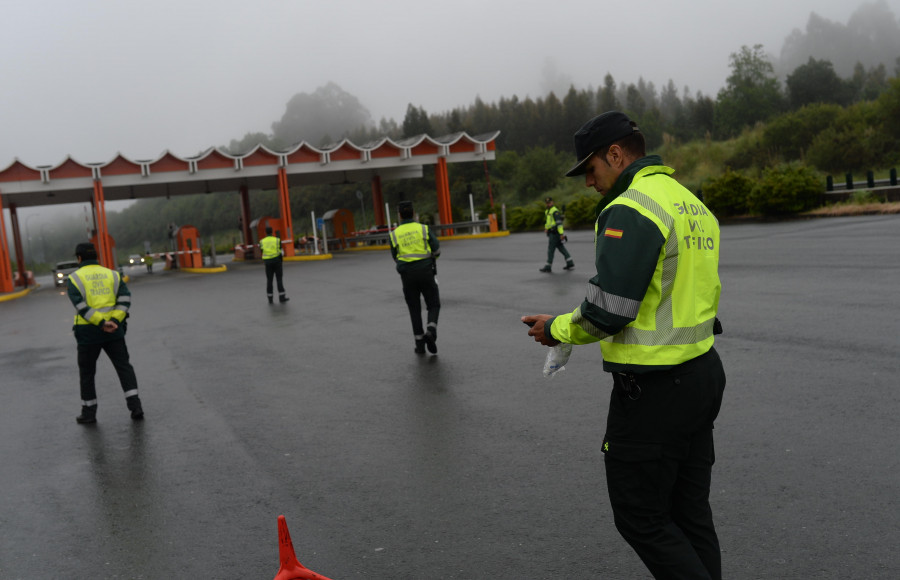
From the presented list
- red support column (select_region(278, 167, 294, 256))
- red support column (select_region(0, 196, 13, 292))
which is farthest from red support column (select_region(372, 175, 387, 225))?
red support column (select_region(0, 196, 13, 292))

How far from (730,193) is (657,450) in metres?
27.6

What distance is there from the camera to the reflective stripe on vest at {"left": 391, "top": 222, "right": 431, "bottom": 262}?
995 cm

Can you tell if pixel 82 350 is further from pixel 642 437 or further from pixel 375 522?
pixel 642 437

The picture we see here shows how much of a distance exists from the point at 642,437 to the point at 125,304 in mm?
6593

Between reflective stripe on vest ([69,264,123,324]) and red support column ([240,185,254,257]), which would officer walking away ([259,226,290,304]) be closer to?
reflective stripe on vest ([69,264,123,324])

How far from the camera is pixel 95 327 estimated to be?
7.89 meters

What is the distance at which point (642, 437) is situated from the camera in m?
2.82

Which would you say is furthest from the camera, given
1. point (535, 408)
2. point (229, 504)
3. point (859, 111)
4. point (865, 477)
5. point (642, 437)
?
point (859, 111)

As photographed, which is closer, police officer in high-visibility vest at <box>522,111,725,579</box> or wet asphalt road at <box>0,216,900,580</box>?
police officer in high-visibility vest at <box>522,111,725,579</box>

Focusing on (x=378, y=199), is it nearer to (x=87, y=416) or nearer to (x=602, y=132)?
(x=87, y=416)

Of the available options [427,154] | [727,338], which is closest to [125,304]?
[727,338]

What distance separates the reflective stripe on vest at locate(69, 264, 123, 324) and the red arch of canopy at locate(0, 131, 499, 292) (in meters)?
29.8

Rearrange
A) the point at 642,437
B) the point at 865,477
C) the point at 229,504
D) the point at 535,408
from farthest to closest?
the point at 535,408 < the point at 229,504 < the point at 865,477 < the point at 642,437

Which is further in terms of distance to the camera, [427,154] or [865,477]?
Answer: [427,154]
